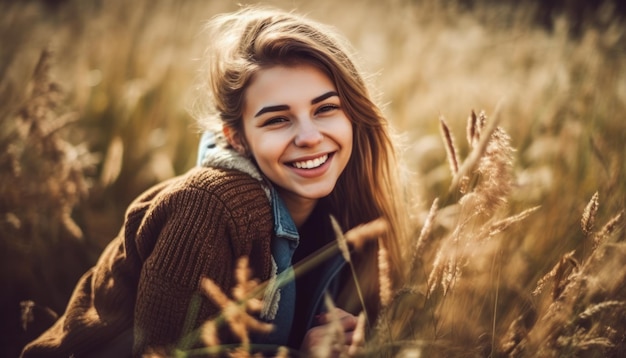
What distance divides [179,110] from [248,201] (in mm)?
1800

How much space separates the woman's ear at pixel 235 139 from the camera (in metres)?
1.82

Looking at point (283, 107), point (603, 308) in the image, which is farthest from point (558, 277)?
point (283, 107)

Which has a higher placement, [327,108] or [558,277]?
[327,108]

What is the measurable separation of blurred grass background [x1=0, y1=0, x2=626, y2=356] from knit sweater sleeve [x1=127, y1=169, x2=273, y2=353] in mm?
649

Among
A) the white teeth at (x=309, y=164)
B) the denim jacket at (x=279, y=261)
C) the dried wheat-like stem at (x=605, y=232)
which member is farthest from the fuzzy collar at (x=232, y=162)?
the dried wheat-like stem at (x=605, y=232)

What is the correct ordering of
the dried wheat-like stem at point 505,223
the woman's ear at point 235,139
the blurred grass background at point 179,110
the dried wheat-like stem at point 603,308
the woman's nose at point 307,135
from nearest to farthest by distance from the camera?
the dried wheat-like stem at point 603,308
the dried wheat-like stem at point 505,223
the woman's nose at point 307,135
the woman's ear at point 235,139
the blurred grass background at point 179,110

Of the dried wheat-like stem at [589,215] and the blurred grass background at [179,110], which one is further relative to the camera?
the blurred grass background at [179,110]

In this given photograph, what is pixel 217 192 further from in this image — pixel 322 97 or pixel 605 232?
pixel 605 232

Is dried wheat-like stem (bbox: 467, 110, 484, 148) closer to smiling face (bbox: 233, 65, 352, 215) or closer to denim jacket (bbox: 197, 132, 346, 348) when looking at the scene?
smiling face (bbox: 233, 65, 352, 215)

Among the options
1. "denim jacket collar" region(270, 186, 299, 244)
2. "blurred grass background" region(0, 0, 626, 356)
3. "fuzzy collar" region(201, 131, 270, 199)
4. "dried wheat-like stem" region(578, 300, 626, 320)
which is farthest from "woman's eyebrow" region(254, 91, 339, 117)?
"dried wheat-like stem" region(578, 300, 626, 320)

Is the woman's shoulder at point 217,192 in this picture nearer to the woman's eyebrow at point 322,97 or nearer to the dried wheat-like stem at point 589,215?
the woman's eyebrow at point 322,97

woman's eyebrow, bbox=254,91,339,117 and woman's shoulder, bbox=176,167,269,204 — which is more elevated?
woman's eyebrow, bbox=254,91,339,117

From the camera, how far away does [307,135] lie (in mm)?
1636

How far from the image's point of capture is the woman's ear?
1818 millimetres
